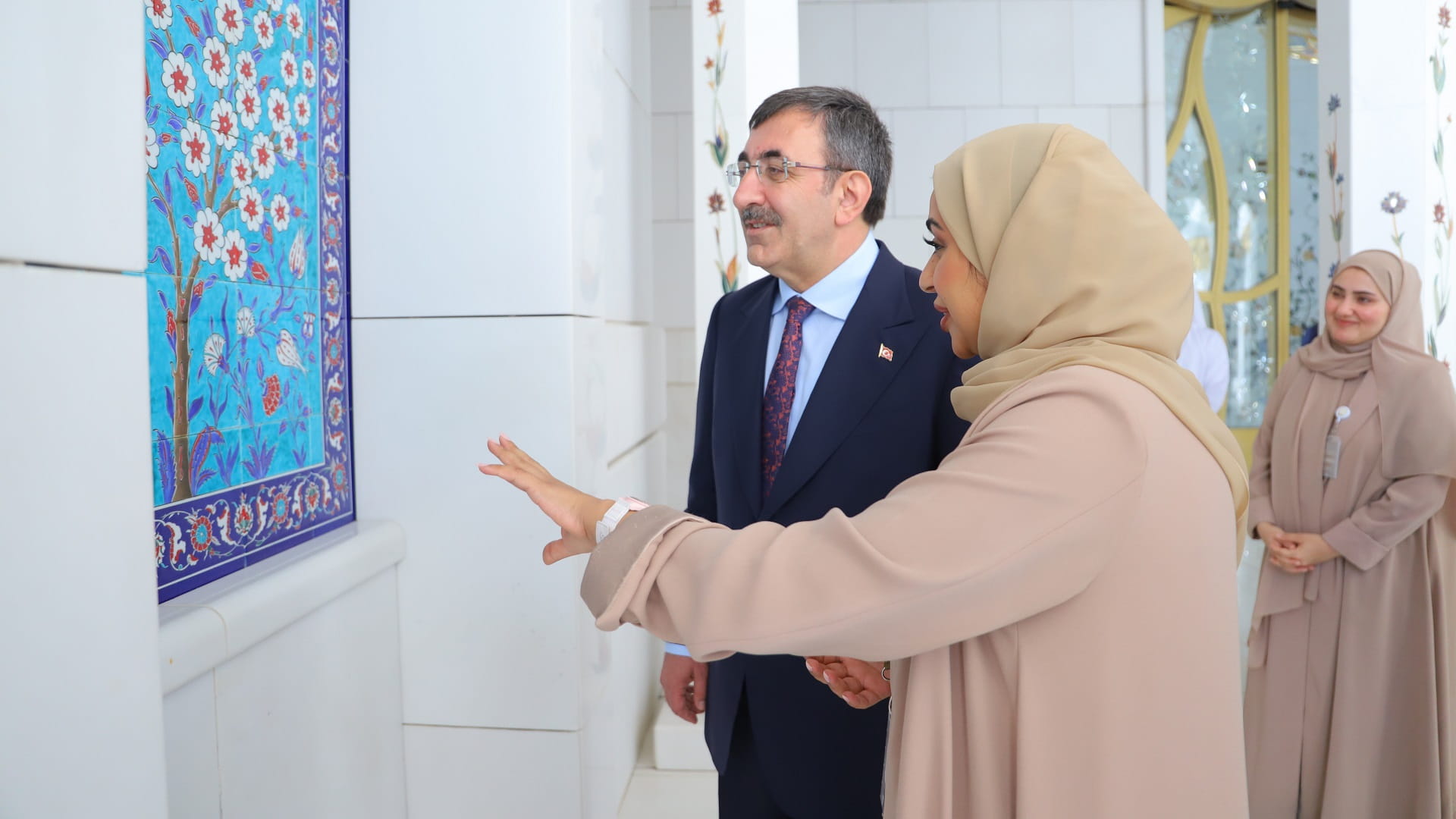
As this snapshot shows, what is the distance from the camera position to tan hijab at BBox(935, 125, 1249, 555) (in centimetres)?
104

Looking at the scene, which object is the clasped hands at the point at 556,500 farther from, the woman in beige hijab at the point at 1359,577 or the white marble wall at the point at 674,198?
the white marble wall at the point at 674,198

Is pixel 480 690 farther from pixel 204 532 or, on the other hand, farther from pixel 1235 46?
pixel 1235 46

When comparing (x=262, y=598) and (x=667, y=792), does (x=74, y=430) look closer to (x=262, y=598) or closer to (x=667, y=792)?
(x=262, y=598)


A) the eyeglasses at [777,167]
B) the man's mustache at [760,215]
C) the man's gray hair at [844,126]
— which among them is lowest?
the man's mustache at [760,215]

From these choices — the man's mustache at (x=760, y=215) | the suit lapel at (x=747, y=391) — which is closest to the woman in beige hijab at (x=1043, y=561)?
the suit lapel at (x=747, y=391)

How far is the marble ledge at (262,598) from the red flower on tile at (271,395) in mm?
226

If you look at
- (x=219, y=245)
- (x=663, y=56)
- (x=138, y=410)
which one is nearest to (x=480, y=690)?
(x=219, y=245)

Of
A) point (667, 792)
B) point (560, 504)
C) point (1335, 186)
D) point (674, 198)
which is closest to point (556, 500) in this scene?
point (560, 504)

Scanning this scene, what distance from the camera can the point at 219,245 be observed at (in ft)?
4.77

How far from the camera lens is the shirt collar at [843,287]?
180cm

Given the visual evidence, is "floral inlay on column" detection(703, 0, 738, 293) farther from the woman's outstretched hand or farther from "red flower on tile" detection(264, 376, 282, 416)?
the woman's outstretched hand

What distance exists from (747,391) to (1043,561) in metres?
0.92

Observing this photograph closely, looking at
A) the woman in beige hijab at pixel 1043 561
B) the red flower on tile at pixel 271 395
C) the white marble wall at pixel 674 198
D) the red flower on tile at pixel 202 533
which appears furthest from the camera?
the white marble wall at pixel 674 198

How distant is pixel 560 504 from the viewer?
1.12 metres
